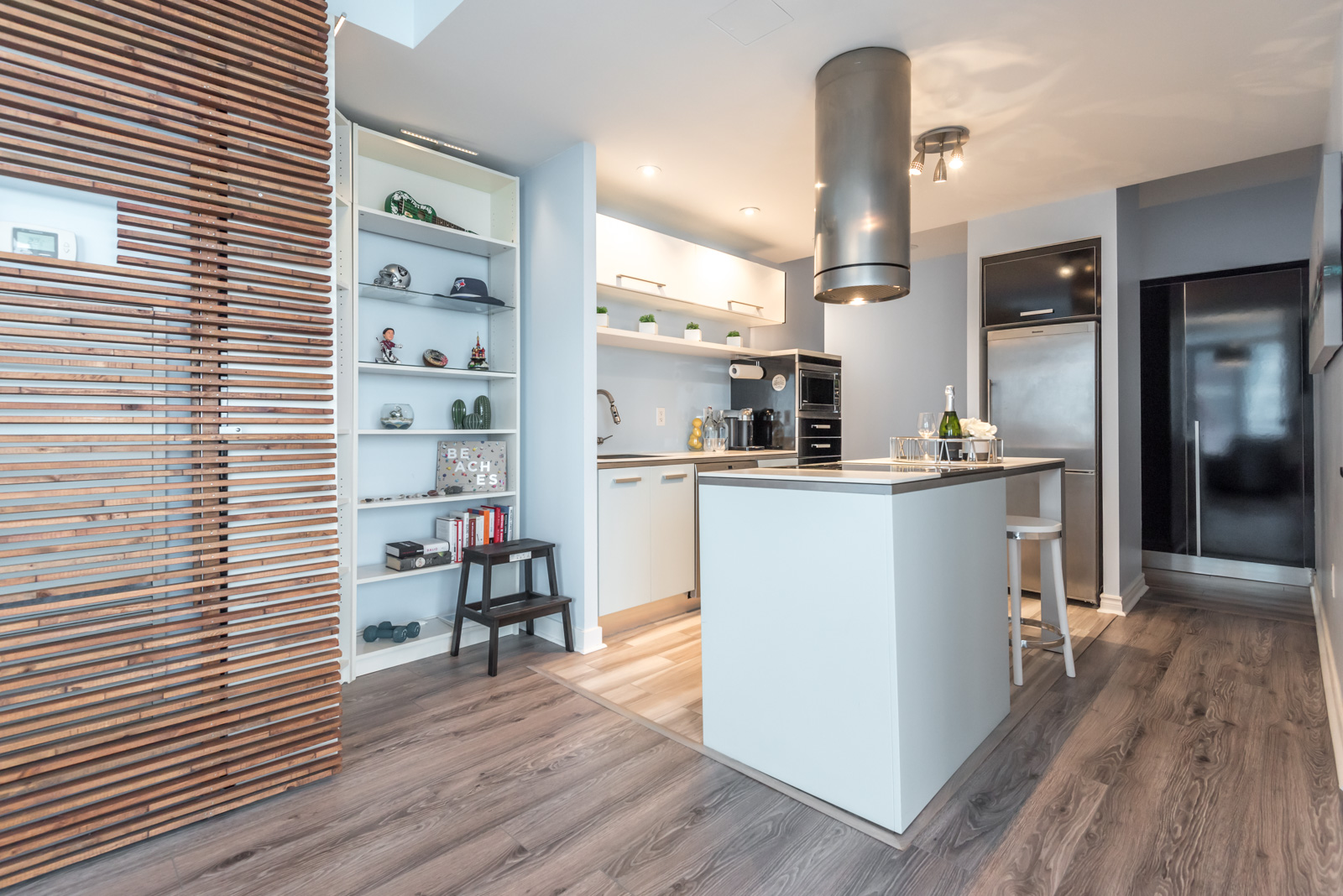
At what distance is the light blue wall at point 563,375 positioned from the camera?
3.29 metres

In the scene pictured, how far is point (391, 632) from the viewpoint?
3.20 metres

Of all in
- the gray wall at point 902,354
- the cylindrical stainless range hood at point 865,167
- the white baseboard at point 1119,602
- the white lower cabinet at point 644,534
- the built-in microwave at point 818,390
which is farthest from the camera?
the gray wall at point 902,354

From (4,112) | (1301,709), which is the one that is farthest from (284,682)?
(1301,709)

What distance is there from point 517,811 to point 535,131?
2965mm

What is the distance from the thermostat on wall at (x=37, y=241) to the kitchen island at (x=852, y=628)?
6.19ft

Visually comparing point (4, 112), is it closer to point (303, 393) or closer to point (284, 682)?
point (303, 393)

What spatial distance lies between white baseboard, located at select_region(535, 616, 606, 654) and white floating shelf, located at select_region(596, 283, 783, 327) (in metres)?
1.84

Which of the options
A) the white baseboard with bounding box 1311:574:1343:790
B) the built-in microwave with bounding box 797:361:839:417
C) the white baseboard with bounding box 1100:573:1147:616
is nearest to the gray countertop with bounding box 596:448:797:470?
the built-in microwave with bounding box 797:361:839:417

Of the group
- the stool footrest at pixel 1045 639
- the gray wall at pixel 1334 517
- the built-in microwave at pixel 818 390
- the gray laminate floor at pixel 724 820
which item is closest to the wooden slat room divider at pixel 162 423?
the gray laminate floor at pixel 724 820

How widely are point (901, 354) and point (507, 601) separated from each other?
4.82m

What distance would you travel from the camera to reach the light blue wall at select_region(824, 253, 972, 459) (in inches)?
245

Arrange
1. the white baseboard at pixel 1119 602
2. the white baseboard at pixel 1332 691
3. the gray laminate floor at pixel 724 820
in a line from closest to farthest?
the gray laminate floor at pixel 724 820, the white baseboard at pixel 1332 691, the white baseboard at pixel 1119 602

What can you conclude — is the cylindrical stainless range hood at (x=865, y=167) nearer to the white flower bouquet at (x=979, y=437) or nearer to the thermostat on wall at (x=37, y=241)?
the white flower bouquet at (x=979, y=437)

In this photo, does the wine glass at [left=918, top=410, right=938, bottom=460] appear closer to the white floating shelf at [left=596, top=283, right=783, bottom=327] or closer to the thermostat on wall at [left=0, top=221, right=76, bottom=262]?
the white floating shelf at [left=596, top=283, right=783, bottom=327]
